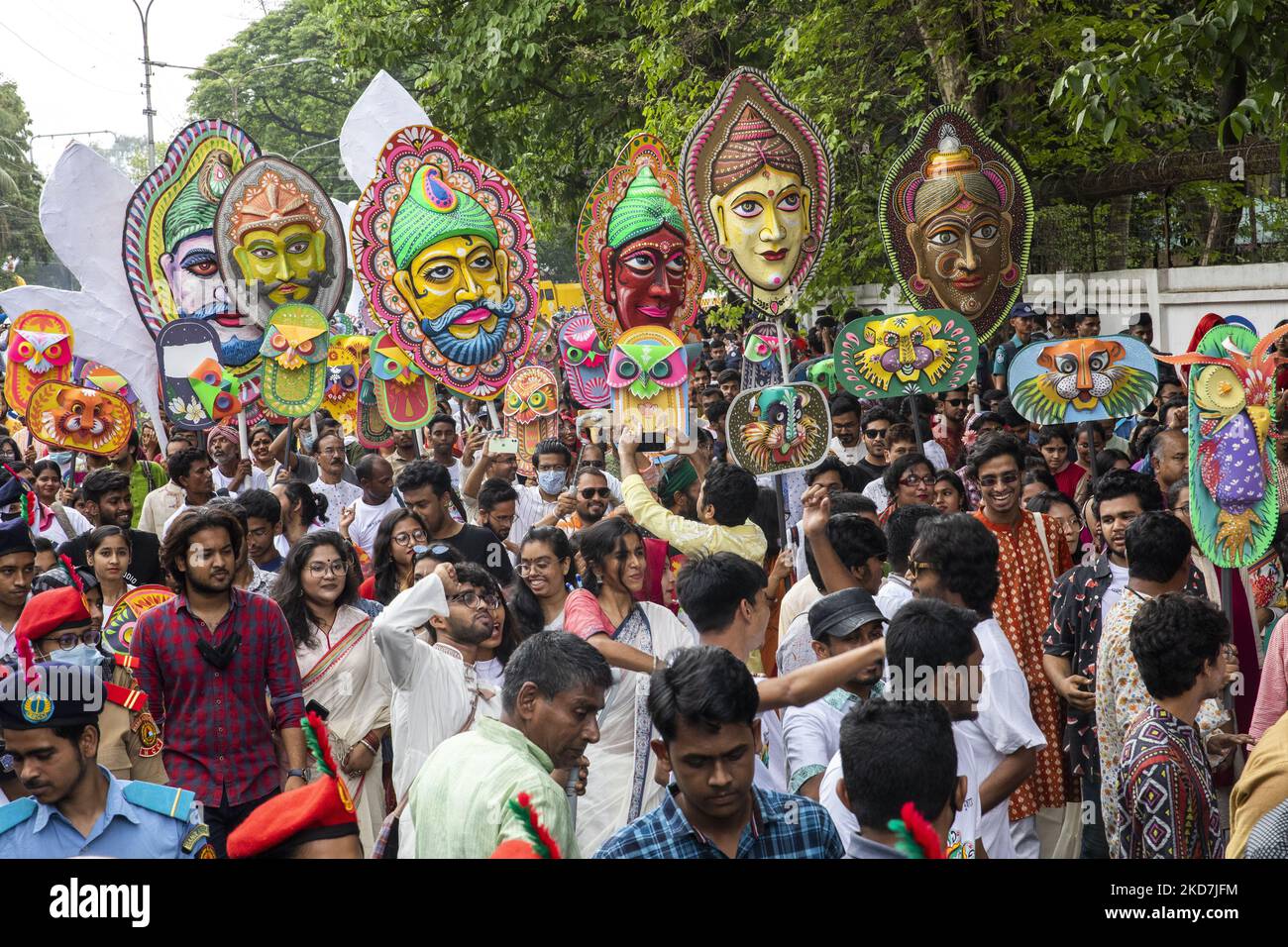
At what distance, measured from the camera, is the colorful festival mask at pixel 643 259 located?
8781 mm

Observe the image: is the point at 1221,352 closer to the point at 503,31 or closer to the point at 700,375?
the point at 700,375

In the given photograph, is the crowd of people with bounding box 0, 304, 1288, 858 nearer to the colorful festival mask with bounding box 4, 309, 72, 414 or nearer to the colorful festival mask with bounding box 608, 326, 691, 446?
the colorful festival mask with bounding box 608, 326, 691, 446

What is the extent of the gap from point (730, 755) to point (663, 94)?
548 inches

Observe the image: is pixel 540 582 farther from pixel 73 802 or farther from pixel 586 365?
pixel 586 365

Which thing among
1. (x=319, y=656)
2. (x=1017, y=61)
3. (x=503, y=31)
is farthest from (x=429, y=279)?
(x=503, y=31)

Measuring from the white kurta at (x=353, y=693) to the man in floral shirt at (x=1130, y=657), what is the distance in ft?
7.88

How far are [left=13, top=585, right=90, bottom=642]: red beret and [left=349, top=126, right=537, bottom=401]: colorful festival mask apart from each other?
4.52 metres

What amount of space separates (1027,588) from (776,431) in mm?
1494

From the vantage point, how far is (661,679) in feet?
9.91

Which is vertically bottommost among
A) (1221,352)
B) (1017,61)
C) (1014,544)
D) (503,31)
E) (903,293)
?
(1014,544)

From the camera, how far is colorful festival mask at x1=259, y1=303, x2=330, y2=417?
8.66 metres

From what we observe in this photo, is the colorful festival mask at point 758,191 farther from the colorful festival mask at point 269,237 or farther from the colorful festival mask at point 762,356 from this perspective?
the colorful festival mask at point 269,237

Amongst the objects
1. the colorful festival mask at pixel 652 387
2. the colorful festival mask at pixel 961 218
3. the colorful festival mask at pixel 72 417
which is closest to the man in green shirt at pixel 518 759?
the colorful festival mask at pixel 652 387

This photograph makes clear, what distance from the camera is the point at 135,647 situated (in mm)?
4402
